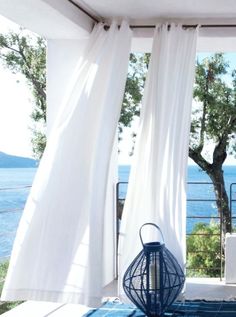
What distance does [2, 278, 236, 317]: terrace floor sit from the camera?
4.03 m

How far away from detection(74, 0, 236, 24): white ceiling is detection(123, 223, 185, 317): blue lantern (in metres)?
1.94

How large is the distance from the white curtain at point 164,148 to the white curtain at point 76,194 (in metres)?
0.30

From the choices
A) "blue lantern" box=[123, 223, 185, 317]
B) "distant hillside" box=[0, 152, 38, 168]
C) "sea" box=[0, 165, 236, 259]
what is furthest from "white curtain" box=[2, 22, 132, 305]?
"distant hillside" box=[0, 152, 38, 168]

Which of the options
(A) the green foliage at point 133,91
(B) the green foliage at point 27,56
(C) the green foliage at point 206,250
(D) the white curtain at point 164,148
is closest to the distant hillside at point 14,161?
(B) the green foliage at point 27,56

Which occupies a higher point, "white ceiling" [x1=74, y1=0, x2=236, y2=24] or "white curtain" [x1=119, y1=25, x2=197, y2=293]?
"white ceiling" [x1=74, y1=0, x2=236, y2=24]

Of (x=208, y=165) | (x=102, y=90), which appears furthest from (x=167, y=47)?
(x=208, y=165)

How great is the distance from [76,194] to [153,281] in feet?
3.06

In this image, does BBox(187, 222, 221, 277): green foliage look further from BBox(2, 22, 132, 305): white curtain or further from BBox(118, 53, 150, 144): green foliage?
BBox(2, 22, 132, 305): white curtain

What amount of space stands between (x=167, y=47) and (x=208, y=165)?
234 inches

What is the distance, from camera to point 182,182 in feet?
14.1

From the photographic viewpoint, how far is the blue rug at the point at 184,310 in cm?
400

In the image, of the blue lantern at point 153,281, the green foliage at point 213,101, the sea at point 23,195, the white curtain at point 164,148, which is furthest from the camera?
the sea at point 23,195

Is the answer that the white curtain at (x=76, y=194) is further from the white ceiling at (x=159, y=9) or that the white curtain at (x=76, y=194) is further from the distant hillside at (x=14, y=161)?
the distant hillside at (x=14, y=161)

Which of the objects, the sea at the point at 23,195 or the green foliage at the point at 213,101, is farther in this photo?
the sea at the point at 23,195
